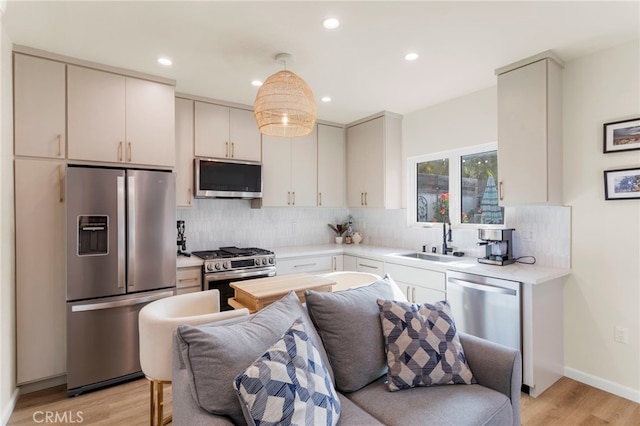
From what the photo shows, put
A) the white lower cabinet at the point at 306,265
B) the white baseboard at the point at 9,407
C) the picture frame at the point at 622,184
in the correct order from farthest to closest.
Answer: the white lower cabinet at the point at 306,265 < the picture frame at the point at 622,184 < the white baseboard at the point at 9,407

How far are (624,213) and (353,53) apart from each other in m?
2.32

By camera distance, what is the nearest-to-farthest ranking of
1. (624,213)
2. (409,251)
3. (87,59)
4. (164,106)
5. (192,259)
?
(624,213), (87,59), (164,106), (192,259), (409,251)

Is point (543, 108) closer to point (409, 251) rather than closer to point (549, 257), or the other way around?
point (549, 257)

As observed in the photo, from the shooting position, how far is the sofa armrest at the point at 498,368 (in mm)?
1577

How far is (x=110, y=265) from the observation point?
101 inches

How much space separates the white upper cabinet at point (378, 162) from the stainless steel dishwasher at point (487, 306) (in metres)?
1.46

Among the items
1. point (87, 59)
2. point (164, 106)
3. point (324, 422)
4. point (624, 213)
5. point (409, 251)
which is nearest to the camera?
point (324, 422)

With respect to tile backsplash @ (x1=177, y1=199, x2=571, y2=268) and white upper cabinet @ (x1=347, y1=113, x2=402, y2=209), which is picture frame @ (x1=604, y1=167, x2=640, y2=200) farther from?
white upper cabinet @ (x1=347, y1=113, x2=402, y2=209)

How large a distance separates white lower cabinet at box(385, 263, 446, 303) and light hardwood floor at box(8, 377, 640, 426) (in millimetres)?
980

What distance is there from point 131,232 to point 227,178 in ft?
3.77

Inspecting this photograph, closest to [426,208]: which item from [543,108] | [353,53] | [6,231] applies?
[543,108]

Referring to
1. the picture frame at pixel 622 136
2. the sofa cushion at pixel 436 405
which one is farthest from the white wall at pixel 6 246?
the picture frame at pixel 622 136

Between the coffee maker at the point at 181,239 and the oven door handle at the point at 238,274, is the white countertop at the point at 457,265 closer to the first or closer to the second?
the oven door handle at the point at 238,274

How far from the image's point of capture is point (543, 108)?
8.27 ft
